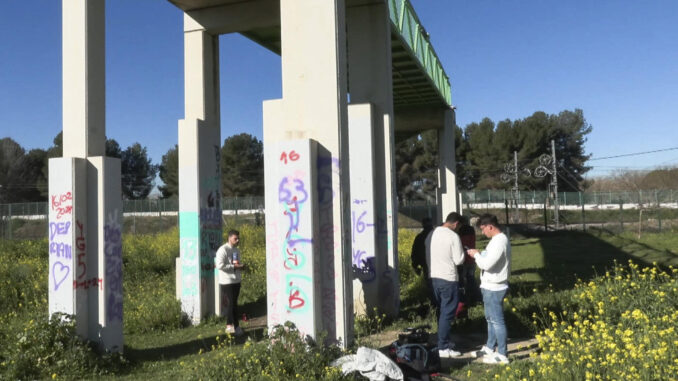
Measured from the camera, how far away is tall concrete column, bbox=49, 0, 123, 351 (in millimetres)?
6379

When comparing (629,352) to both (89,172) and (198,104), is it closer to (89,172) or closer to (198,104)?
(89,172)

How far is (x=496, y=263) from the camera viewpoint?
5.67 m

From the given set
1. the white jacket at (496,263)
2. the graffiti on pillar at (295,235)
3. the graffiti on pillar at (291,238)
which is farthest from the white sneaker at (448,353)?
the graffiti on pillar at (295,235)

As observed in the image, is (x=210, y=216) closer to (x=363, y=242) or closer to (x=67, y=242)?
(x=363, y=242)

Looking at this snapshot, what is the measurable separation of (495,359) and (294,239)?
8.95 ft

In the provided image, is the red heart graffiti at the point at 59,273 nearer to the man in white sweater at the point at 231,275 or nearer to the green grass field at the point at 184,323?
the green grass field at the point at 184,323

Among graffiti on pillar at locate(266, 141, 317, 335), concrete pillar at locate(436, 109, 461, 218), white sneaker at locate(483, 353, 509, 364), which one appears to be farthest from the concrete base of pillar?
concrete pillar at locate(436, 109, 461, 218)

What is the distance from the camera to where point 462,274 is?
829 cm

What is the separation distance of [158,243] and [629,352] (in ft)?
50.4

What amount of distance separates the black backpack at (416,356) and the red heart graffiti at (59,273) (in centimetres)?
424

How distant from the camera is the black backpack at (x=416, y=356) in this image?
5.05 m

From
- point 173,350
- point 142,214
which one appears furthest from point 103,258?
point 142,214

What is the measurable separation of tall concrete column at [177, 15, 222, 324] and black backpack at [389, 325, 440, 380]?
4841mm

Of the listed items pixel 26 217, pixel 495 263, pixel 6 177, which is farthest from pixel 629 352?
pixel 6 177
